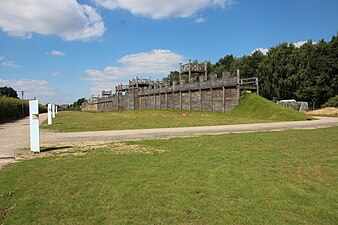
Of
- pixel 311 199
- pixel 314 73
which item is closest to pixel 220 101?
pixel 311 199

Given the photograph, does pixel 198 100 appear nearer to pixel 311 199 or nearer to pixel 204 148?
pixel 204 148

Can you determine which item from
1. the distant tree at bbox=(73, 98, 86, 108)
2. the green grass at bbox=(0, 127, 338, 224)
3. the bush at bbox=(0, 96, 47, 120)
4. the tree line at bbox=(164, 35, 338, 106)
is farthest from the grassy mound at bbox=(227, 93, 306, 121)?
the distant tree at bbox=(73, 98, 86, 108)

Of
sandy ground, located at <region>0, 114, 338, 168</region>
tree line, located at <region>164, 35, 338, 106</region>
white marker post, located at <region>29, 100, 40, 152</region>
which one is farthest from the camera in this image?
tree line, located at <region>164, 35, 338, 106</region>

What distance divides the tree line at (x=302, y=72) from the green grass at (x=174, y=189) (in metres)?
52.0

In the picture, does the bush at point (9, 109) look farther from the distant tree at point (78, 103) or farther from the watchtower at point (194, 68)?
the distant tree at point (78, 103)

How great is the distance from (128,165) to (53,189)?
213 centimetres

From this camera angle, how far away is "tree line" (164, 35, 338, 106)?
5281cm

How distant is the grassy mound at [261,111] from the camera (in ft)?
84.4

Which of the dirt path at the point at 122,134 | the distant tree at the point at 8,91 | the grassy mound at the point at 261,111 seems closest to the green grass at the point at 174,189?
the dirt path at the point at 122,134

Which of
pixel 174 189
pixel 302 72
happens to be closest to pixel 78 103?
pixel 302 72

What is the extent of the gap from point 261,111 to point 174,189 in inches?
958

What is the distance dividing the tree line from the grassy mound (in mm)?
30940

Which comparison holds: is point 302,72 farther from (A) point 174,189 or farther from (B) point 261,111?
(A) point 174,189

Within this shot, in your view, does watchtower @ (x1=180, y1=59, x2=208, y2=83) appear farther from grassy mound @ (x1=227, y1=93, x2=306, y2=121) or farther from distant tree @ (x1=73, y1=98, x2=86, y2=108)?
distant tree @ (x1=73, y1=98, x2=86, y2=108)
